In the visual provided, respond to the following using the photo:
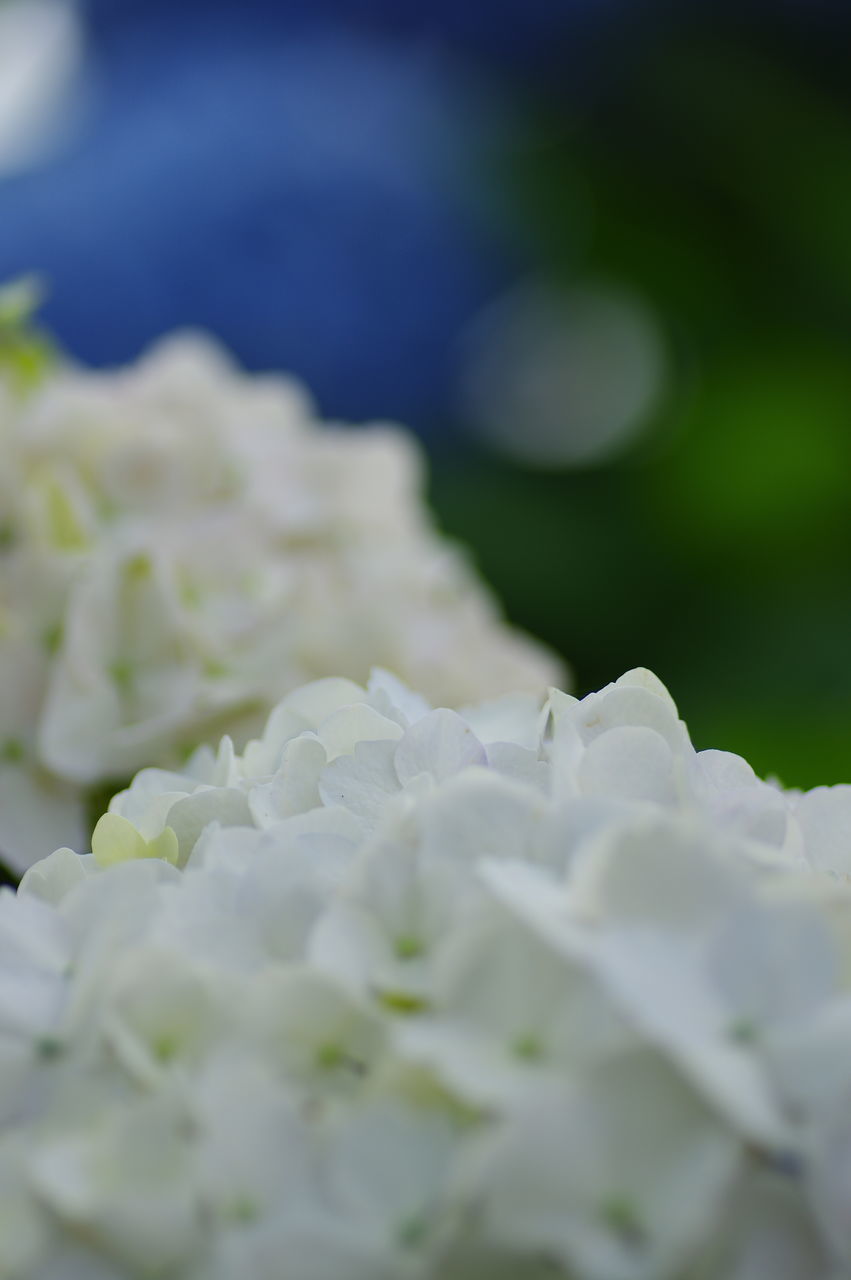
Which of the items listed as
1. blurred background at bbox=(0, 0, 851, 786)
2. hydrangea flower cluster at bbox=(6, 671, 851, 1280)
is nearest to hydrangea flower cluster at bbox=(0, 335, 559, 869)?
hydrangea flower cluster at bbox=(6, 671, 851, 1280)

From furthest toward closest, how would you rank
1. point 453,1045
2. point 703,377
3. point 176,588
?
point 703,377
point 176,588
point 453,1045

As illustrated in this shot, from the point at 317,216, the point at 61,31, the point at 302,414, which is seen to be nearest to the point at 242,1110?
the point at 302,414

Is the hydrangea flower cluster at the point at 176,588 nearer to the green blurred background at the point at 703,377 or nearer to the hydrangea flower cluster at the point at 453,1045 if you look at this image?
the hydrangea flower cluster at the point at 453,1045

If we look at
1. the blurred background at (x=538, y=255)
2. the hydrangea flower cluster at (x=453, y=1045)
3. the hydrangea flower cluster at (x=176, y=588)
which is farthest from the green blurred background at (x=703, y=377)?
the hydrangea flower cluster at (x=453, y=1045)

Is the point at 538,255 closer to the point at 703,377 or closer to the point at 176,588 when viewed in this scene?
the point at 703,377

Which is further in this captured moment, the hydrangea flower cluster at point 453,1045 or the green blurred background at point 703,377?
the green blurred background at point 703,377

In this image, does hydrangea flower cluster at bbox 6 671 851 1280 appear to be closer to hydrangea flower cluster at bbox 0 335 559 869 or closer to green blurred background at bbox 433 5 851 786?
hydrangea flower cluster at bbox 0 335 559 869

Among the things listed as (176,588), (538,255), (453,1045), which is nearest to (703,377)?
(538,255)
